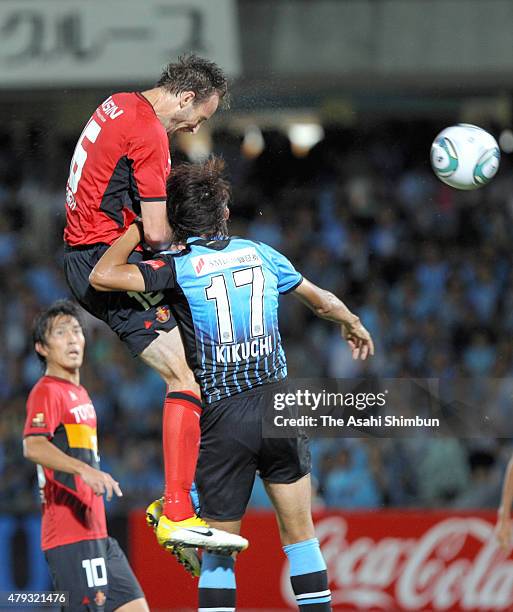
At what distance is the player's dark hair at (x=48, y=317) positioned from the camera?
571 cm

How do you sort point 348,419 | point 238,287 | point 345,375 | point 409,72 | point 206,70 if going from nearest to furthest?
point 238,287 → point 206,70 → point 348,419 → point 345,375 → point 409,72

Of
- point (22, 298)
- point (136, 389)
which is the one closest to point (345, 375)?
point (136, 389)

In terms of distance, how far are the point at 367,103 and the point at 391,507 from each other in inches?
132

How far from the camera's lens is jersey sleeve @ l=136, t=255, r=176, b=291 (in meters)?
4.66

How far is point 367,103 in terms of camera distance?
9.34m

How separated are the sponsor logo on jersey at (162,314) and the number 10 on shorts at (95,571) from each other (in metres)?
1.40

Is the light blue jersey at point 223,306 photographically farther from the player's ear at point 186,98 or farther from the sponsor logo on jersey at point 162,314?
the player's ear at point 186,98

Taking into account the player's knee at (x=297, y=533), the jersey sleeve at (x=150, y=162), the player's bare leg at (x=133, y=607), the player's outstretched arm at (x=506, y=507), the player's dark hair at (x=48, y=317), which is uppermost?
the jersey sleeve at (x=150, y=162)

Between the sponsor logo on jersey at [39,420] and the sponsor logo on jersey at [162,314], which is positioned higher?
the sponsor logo on jersey at [162,314]

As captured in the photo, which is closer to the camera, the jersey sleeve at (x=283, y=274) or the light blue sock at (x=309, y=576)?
the light blue sock at (x=309, y=576)

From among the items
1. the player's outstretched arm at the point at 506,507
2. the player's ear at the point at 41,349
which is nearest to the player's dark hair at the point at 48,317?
the player's ear at the point at 41,349

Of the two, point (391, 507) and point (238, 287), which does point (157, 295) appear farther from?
point (391, 507)

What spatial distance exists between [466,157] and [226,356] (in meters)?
1.67

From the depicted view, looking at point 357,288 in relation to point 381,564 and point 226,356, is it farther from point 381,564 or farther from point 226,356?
point 381,564
